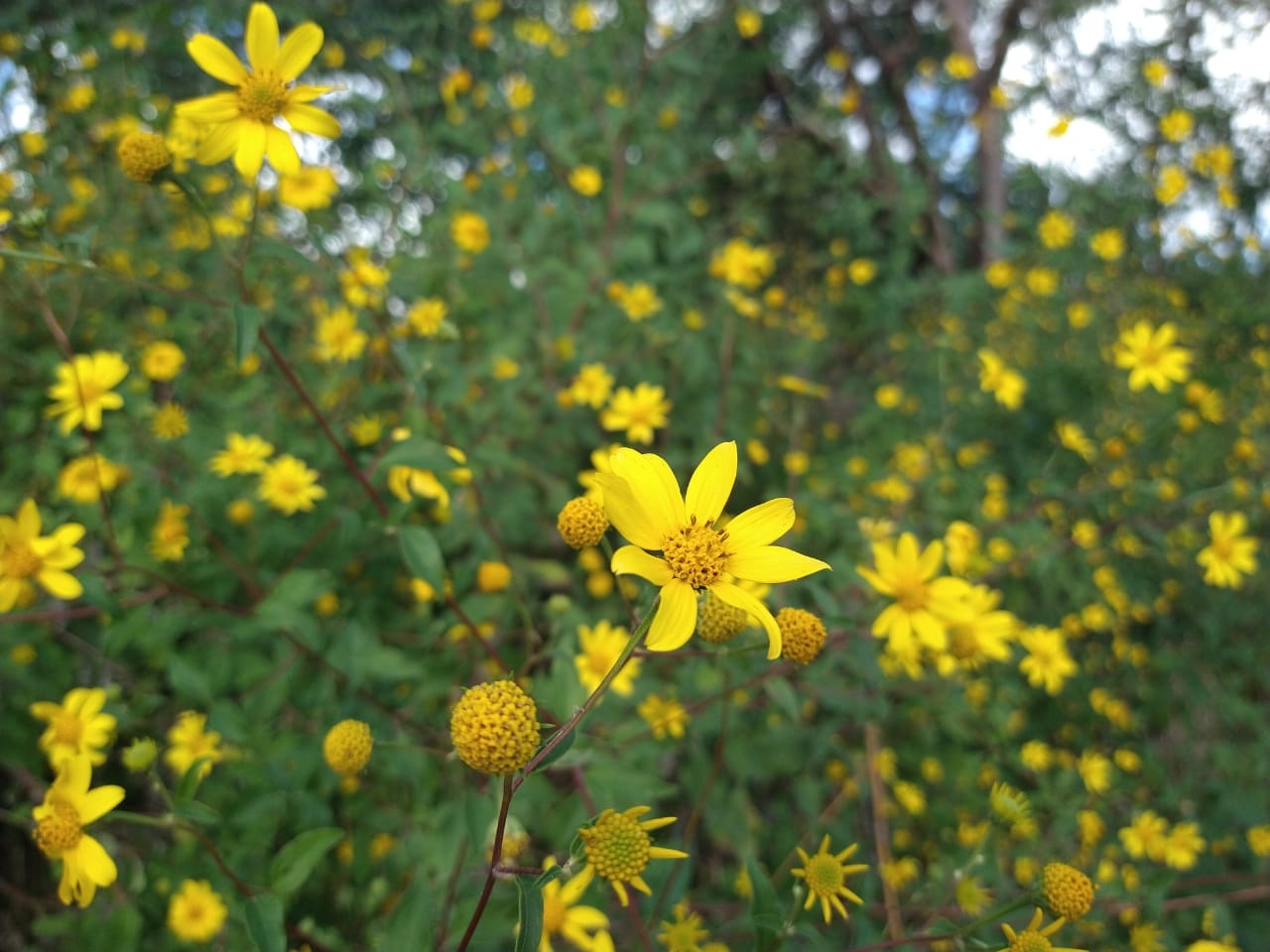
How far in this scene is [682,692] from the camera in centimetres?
178

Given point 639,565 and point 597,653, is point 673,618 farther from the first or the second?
point 597,653

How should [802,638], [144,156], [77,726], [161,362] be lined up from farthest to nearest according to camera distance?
[161,362]
[77,726]
[144,156]
[802,638]

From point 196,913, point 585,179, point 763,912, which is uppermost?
point 585,179

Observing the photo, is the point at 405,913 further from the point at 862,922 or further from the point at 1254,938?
the point at 1254,938

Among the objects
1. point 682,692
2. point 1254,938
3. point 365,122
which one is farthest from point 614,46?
point 1254,938

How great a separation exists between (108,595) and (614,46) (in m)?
3.72

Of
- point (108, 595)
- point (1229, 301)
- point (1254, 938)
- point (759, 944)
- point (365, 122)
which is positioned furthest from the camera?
point (365, 122)

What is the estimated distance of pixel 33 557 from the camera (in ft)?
4.63

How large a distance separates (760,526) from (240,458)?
1584 mm

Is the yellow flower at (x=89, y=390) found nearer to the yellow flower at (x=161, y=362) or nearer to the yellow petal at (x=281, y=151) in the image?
the yellow flower at (x=161, y=362)

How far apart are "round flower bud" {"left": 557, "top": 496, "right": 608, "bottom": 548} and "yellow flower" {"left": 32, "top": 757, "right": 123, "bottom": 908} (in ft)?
2.65

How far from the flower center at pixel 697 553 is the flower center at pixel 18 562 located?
4.19 ft

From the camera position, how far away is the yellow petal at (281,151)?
1.27 metres

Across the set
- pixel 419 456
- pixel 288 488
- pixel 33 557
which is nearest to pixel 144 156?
pixel 419 456
